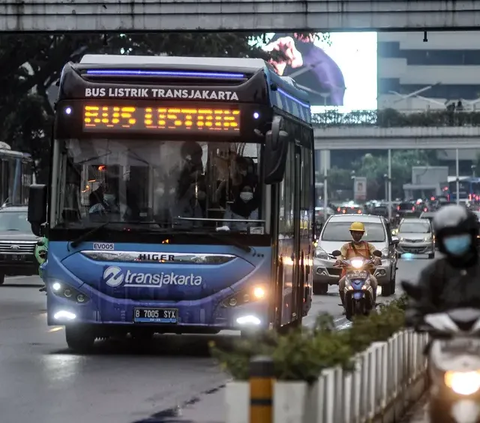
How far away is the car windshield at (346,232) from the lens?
33094 mm

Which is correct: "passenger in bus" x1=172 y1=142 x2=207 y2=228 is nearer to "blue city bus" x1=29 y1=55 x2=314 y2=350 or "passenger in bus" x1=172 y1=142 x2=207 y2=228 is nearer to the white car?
"blue city bus" x1=29 y1=55 x2=314 y2=350

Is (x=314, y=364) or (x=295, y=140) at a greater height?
(x=295, y=140)

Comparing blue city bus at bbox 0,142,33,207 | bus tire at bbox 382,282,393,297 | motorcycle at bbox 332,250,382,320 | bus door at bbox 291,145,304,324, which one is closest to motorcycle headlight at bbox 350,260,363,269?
motorcycle at bbox 332,250,382,320

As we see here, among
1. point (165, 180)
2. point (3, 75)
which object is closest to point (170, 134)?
point (165, 180)

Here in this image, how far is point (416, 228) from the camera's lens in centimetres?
5956

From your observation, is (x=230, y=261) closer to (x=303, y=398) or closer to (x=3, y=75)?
(x=303, y=398)

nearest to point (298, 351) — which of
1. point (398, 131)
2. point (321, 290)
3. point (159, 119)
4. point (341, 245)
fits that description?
point (159, 119)

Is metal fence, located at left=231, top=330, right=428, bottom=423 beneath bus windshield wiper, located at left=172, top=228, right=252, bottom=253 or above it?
beneath

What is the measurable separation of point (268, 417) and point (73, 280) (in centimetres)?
896

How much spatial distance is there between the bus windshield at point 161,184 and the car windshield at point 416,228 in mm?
44390

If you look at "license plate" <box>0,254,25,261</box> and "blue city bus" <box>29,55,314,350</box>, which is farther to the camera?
"license plate" <box>0,254,25,261</box>

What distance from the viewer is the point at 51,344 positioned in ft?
57.8

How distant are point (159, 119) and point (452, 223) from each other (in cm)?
813

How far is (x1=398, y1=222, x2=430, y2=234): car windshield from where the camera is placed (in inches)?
2339
